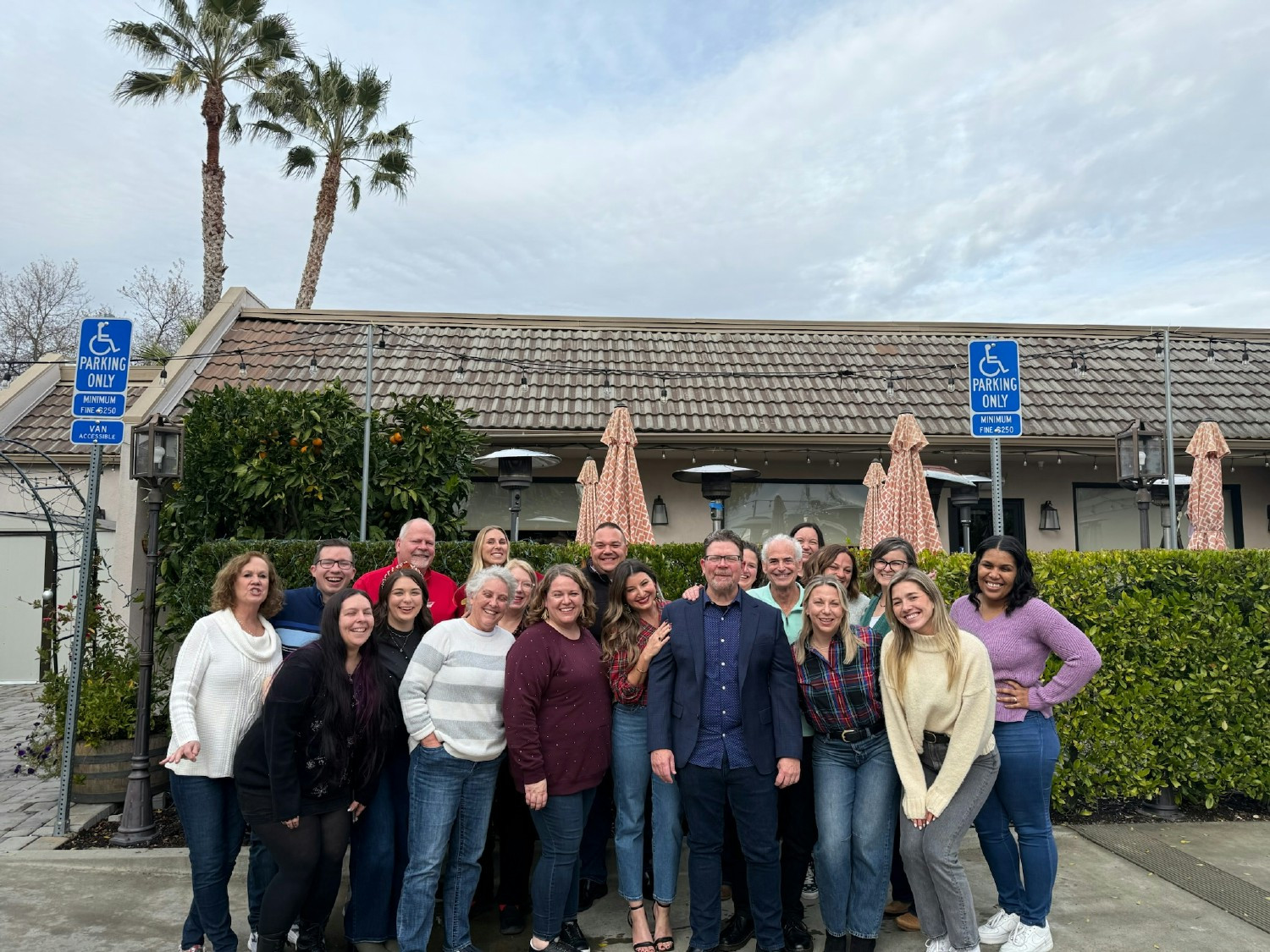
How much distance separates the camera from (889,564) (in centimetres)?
440

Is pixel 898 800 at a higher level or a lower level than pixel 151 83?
lower

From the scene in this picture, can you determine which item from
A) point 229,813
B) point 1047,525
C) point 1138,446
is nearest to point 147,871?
point 229,813

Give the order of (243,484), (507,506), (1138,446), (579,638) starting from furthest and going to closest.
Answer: (507,506) → (1138,446) → (243,484) → (579,638)

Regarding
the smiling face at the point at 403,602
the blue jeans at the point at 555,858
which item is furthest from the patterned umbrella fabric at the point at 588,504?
the blue jeans at the point at 555,858

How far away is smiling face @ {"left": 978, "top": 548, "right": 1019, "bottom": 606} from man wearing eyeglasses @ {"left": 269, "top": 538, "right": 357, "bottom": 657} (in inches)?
122

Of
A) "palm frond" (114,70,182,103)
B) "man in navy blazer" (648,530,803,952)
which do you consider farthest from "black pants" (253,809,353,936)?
"palm frond" (114,70,182,103)

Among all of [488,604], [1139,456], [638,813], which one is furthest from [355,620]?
[1139,456]

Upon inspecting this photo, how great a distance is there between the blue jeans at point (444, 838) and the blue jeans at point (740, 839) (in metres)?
0.94

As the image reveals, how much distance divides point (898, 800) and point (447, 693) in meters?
2.10

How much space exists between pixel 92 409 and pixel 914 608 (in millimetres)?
5467

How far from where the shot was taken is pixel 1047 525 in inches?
451

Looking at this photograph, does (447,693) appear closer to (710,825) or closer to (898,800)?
(710,825)

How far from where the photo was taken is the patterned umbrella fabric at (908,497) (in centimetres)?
714

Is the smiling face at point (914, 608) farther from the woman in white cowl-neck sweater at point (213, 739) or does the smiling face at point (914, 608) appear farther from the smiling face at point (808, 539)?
the woman in white cowl-neck sweater at point (213, 739)
